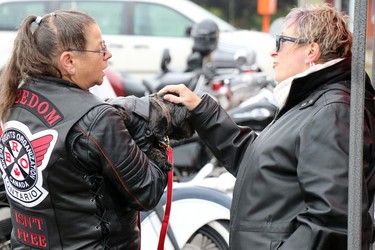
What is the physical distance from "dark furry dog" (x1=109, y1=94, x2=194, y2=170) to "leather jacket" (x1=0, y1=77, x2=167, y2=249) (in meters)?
0.08

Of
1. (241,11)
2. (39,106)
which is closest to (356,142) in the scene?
(39,106)

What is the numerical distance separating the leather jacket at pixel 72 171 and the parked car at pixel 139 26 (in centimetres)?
940

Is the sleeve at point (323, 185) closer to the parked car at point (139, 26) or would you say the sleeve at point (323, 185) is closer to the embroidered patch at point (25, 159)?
the embroidered patch at point (25, 159)

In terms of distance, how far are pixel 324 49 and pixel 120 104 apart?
28.5 inches

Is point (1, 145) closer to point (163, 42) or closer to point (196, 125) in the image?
point (196, 125)

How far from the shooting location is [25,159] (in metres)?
2.71

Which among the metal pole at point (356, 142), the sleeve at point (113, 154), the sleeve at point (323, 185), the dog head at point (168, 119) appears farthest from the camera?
the dog head at point (168, 119)

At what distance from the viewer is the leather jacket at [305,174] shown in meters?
2.46

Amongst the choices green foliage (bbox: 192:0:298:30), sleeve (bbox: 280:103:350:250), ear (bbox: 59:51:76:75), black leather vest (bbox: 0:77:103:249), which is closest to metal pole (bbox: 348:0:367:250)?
sleeve (bbox: 280:103:350:250)

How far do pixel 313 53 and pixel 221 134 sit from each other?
60 centimetres

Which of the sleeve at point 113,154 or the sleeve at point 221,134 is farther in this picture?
the sleeve at point 221,134

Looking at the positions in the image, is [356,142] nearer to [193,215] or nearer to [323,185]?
[323,185]

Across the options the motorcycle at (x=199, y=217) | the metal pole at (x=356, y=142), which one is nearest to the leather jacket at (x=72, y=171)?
the metal pole at (x=356, y=142)

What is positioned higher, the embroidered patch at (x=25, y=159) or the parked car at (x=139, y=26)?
the embroidered patch at (x=25, y=159)
